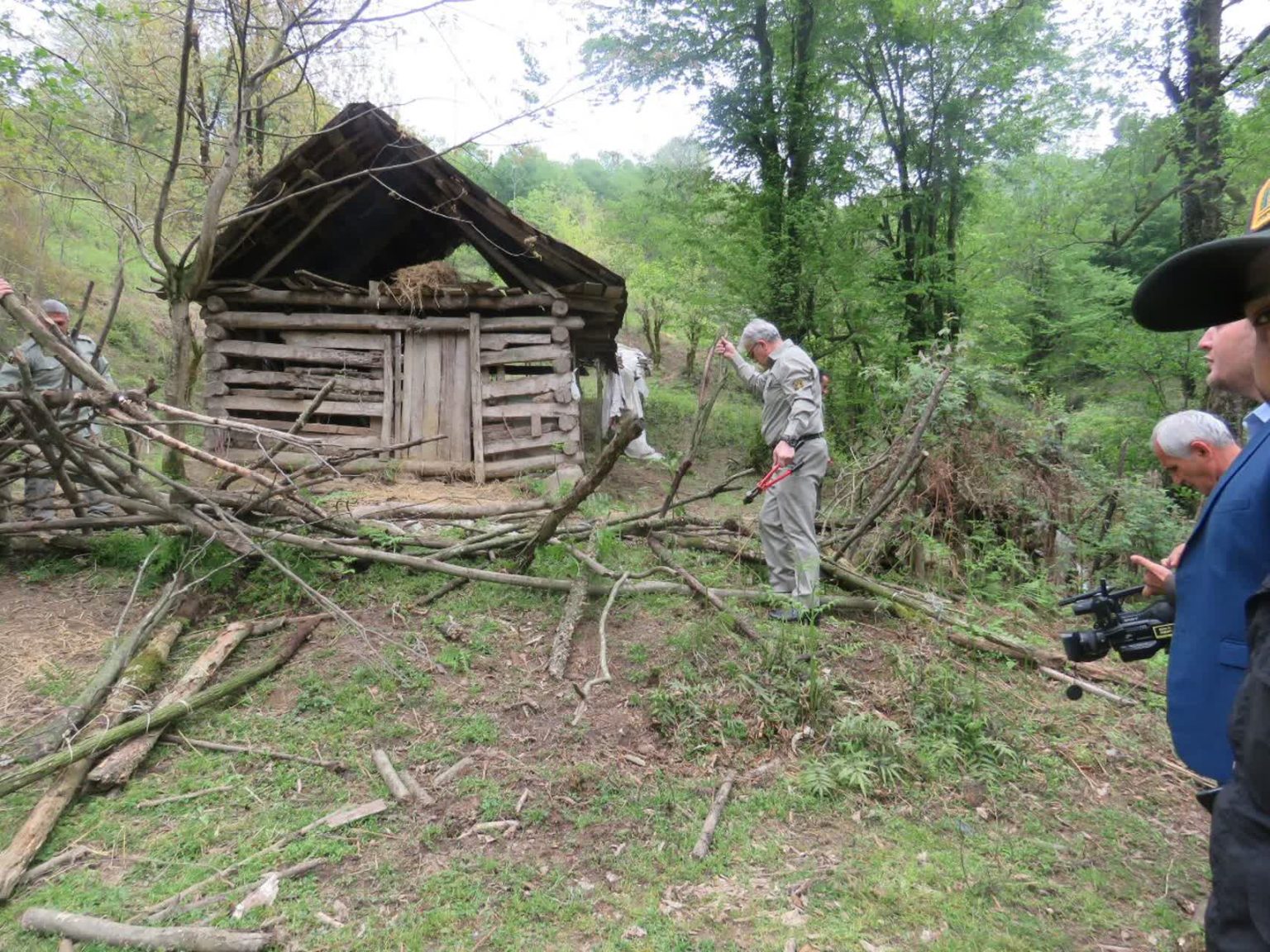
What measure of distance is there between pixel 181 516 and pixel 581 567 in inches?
113

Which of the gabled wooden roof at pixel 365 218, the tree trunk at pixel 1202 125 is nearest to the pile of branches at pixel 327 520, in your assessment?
the gabled wooden roof at pixel 365 218

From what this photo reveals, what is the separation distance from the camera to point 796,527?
495 centimetres

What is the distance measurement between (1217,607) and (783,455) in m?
3.18

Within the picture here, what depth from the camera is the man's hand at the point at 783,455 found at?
15.5 ft

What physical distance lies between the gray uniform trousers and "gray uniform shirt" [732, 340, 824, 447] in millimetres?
197

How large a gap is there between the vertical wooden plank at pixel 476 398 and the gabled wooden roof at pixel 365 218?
101 cm

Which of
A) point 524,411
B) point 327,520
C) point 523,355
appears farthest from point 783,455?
point 523,355

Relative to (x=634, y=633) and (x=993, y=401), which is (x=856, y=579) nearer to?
(x=634, y=633)

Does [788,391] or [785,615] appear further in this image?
[788,391]

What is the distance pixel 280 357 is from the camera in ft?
29.2

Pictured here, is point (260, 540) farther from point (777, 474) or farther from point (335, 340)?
point (335, 340)

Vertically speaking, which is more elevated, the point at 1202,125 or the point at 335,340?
the point at 1202,125

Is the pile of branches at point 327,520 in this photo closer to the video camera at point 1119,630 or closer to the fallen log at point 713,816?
the fallen log at point 713,816

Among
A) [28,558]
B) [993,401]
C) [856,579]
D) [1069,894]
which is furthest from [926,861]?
[28,558]
